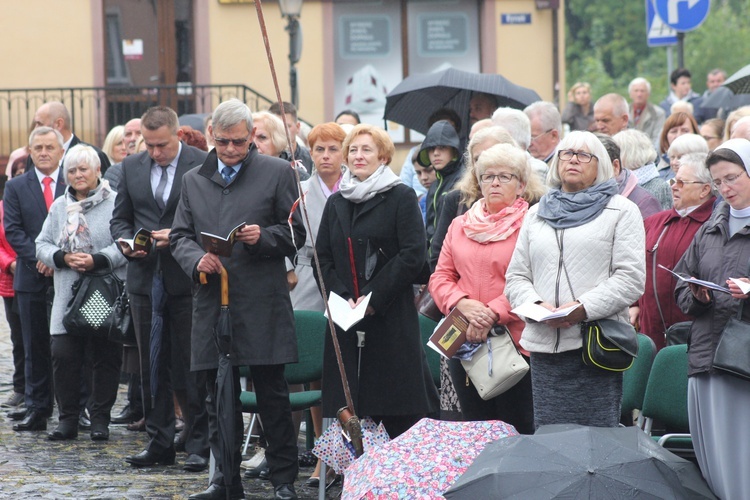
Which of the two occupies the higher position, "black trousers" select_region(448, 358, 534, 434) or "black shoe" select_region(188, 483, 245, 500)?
"black trousers" select_region(448, 358, 534, 434)

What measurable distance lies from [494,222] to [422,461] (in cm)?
206

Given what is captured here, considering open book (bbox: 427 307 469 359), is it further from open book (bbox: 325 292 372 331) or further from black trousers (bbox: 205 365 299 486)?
black trousers (bbox: 205 365 299 486)

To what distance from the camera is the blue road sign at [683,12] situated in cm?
1334

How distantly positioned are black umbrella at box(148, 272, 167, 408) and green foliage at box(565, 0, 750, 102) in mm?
42653

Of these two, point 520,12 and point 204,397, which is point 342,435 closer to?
point 204,397

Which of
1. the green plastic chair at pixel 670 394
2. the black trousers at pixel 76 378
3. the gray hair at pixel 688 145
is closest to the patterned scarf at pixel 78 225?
the black trousers at pixel 76 378

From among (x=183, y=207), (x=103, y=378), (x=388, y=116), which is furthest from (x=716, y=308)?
(x=388, y=116)

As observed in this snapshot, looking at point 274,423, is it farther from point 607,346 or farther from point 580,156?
point 580,156

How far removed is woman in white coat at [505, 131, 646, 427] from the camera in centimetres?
604

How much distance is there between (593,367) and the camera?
6098 millimetres

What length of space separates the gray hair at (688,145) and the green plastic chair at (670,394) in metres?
1.92

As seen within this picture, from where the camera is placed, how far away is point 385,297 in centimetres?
700

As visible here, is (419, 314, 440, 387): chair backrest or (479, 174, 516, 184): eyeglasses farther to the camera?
(419, 314, 440, 387): chair backrest

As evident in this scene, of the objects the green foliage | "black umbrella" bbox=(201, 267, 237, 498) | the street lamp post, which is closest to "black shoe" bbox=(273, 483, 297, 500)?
"black umbrella" bbox=(201, 267, 237, 498)
